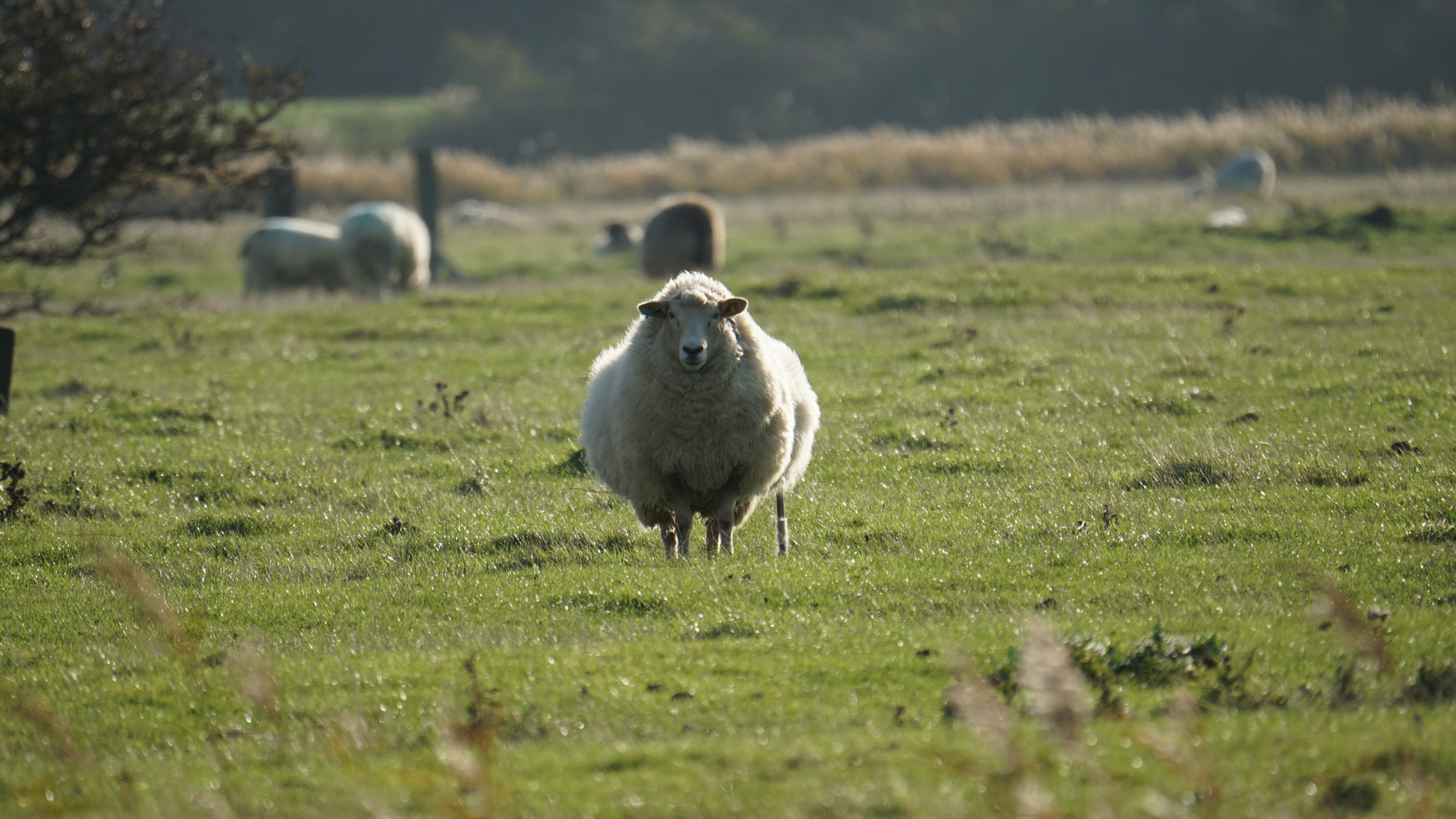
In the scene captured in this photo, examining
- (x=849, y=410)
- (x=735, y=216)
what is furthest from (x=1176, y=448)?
(x=735, y=216)

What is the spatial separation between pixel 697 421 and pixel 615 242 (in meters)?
20.0

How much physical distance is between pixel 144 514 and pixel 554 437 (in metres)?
3.27

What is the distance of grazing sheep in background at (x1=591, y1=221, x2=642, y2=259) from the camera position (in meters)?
27.2

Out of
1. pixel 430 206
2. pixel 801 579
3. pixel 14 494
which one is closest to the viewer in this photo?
pixel 801 579

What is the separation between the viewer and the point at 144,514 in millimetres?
9312

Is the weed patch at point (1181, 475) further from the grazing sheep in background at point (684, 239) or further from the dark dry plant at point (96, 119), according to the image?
the grazing sheep in background at point (684, 239)

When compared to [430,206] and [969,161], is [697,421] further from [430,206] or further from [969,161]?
[969,161]

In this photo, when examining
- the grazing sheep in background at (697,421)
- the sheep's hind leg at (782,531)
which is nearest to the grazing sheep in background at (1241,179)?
the grazing sheep in background at (697,421)

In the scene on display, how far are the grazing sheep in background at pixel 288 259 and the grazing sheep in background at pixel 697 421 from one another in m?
14.6

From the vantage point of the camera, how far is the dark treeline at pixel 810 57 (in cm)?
6103

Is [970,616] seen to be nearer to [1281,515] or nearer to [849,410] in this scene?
[1281,515]

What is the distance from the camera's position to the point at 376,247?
21.5 meters

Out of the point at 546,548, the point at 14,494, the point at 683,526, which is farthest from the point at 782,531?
the point at 14,494

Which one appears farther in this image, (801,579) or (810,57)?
(810,57)
